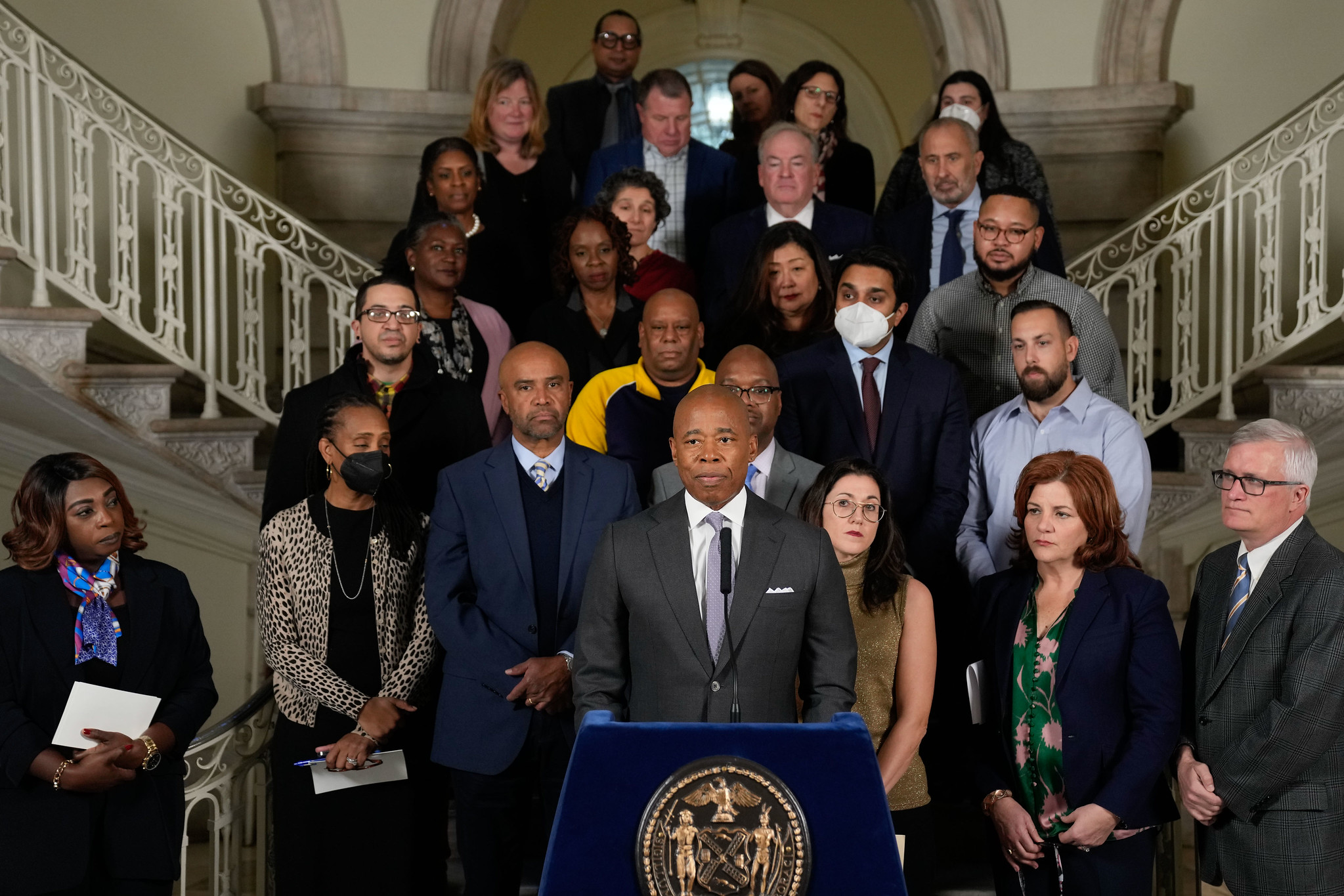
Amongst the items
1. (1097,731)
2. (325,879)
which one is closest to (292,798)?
(325,879)

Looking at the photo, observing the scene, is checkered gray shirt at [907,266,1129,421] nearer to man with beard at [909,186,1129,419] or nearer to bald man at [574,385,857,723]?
man with beard at [909,186,1129,419]

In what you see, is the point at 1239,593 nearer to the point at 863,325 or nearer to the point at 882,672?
the point at 882,672

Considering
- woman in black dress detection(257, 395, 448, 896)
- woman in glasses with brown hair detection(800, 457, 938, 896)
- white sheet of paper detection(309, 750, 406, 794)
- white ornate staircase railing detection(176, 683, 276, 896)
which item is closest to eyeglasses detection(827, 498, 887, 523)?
woman in glasses with brown hair detection(800, 457, 938, 896)

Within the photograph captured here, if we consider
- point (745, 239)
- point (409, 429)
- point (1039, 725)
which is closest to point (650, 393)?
point (409, 429)

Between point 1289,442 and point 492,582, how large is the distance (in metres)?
1.81

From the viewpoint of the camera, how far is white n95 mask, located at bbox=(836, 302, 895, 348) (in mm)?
4031

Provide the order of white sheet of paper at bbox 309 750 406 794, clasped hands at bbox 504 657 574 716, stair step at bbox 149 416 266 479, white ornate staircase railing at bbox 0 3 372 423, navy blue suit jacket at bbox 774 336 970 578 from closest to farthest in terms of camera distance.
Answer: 1. clasped hands at bbox 504 657 574 716
2. white sheet of paper at bbox 309 750 406 794
3. navy blue suit jacket at bbox 774 336 970 578
4. white ornate staircase railing at bbox 0 3 372 423
5. stair step at bbox 149 416 266 479

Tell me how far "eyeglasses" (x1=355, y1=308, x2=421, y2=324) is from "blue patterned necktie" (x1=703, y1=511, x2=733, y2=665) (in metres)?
1.49

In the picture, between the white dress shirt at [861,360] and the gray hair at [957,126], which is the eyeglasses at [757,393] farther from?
the gray hair at [957,126]

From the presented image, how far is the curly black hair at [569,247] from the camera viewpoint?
462 centimetres

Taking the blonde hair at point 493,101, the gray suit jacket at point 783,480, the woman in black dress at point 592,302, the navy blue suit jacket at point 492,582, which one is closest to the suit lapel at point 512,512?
the navy blue suit jacket at point 492,582

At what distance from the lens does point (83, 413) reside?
574 centimetres

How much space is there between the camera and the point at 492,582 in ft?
11.3

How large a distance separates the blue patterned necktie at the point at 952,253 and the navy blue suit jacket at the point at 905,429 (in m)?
0.84
